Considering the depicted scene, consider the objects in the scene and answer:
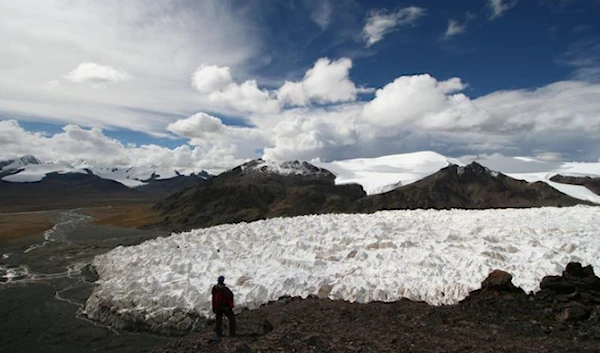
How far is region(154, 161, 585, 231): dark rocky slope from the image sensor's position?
123m

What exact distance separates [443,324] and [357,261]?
808 centimetres

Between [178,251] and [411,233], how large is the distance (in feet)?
50.1

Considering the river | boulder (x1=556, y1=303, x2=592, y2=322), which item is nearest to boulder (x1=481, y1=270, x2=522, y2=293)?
boulder (x1=556, y1=303, x2=592, y2=322)

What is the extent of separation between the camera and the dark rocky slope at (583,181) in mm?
137250

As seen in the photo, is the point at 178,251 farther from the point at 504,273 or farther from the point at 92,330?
the point at 504,273

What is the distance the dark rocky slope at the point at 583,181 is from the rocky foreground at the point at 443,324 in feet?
470

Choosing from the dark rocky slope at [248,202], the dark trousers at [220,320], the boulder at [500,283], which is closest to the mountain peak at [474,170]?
the dark rocky slope at [248,202]

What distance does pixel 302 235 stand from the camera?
28438 millimetres

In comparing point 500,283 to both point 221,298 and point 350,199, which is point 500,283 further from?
point 350,199

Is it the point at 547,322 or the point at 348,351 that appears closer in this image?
the point at 348,351

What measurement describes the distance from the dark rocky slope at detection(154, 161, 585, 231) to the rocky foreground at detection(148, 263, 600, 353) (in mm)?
96242

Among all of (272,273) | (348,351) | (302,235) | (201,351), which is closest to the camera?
(348,351)

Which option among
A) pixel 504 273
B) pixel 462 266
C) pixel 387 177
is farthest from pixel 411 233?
pixel 387 177

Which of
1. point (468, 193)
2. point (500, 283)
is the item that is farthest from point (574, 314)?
point (468, 193)
